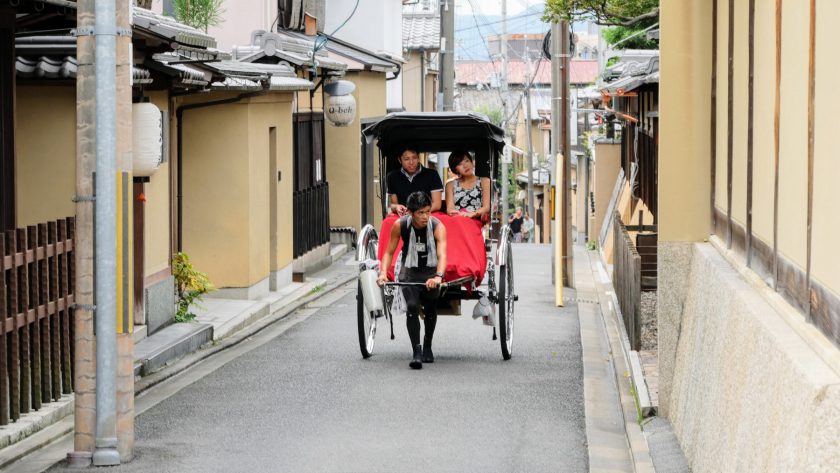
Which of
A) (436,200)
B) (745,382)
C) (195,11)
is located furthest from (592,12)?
(745,382)

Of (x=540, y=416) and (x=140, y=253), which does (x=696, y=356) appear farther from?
(x=140, y=253)

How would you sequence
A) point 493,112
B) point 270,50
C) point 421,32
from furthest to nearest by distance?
point 493,112 → point 421,32 → point 270,50

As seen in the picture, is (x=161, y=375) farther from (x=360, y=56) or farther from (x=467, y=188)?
(x=360, y=56)

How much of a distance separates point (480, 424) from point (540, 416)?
0.68 meters

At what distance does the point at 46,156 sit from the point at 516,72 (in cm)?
8319

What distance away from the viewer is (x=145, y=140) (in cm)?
1099

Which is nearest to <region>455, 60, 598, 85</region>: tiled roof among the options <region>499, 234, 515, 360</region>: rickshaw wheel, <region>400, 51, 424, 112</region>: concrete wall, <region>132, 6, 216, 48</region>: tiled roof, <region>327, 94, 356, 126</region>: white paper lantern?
<region>400, 51, 424, 112</region>: concrete wall

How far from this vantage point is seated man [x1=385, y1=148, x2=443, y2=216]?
1461 cm

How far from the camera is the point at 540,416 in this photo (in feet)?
36.6

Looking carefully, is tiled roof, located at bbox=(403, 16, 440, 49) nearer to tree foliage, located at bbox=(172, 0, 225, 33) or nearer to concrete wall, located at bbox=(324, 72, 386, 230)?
concrete wall, located at bbox=(324, 72, 386, 230)

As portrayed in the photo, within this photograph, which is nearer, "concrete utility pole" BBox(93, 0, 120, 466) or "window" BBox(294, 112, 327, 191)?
"concrete utility pole" BBox(93, 0, 120, 466)

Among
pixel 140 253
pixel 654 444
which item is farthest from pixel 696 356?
pixel 140 253

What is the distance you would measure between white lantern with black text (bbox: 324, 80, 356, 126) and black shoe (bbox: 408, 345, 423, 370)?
40.2 ft

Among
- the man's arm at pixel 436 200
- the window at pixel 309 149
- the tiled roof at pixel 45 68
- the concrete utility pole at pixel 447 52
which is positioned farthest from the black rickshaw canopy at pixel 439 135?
the concrete utility pole at pixel 447 52
